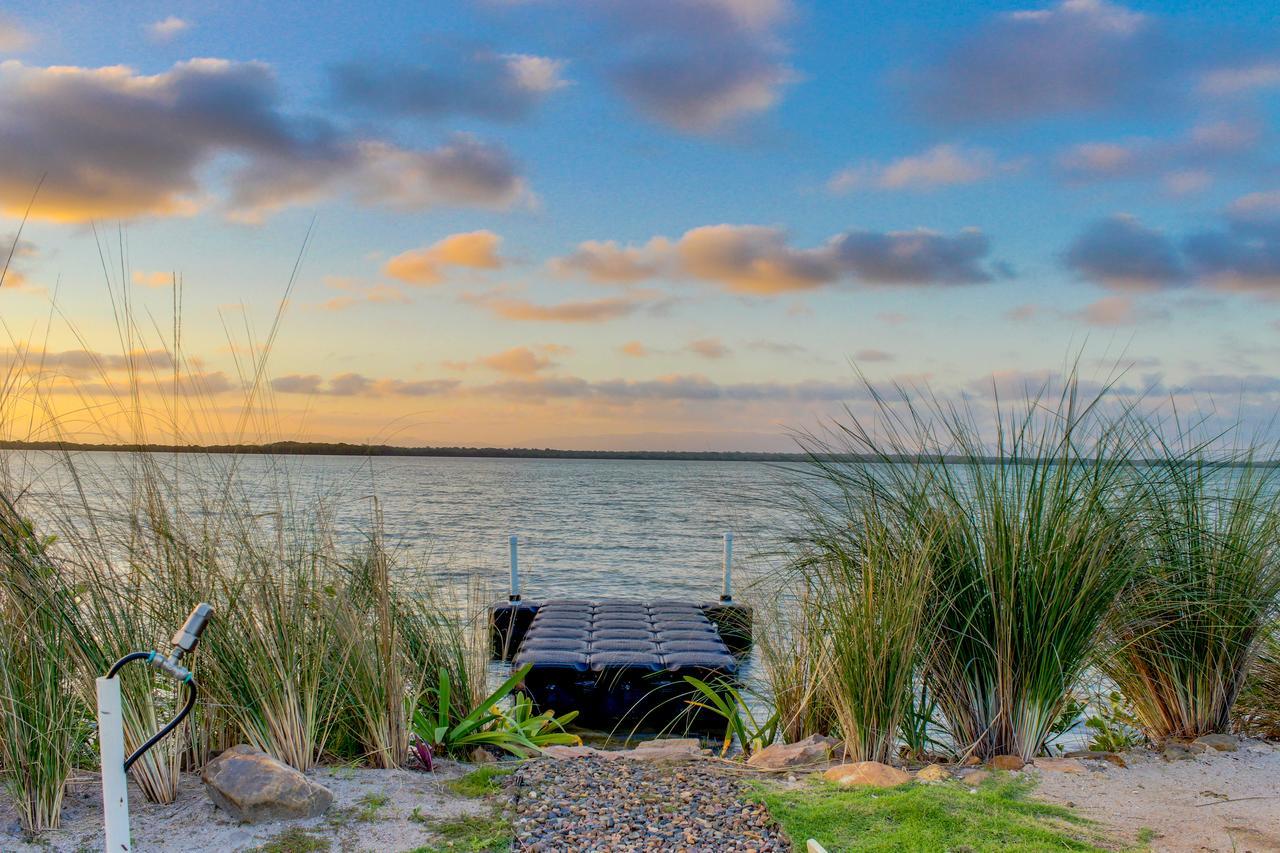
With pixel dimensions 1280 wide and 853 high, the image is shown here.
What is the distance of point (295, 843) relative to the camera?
8.73 feet

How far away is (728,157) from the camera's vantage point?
8.76m

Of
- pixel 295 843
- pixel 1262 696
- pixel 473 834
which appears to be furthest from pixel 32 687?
pixel 1262 696

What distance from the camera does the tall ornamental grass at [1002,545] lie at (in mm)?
3496

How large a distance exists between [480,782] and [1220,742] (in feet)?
11.2

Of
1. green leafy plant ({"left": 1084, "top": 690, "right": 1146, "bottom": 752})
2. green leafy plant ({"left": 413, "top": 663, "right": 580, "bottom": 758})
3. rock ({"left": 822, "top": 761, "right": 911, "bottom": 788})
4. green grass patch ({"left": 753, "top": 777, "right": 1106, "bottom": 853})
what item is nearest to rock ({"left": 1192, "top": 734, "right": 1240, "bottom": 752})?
green leafy plant ({"left": 1084, "top": 690, "right": 1146, "bottom": 752})

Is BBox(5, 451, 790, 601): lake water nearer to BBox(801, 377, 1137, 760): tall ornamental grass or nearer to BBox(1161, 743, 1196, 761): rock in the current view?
BBox(801, 377, 1137, 760): tall ornamental grass

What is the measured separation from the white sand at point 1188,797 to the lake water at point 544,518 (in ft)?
5.44

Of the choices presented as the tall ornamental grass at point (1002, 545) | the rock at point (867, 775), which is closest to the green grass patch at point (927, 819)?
the rock at point (867, 775)

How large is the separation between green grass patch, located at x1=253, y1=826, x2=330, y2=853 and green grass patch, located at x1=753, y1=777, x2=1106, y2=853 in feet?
5.11

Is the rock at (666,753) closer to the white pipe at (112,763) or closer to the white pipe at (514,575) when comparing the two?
the white pipe at (112,763)

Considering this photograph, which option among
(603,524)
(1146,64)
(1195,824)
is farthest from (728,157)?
(603,524)

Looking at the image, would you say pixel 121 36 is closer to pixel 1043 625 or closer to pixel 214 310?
pixel 214 310

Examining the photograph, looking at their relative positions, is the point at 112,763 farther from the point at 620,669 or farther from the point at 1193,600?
the point at 620,669

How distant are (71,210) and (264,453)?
139cm
